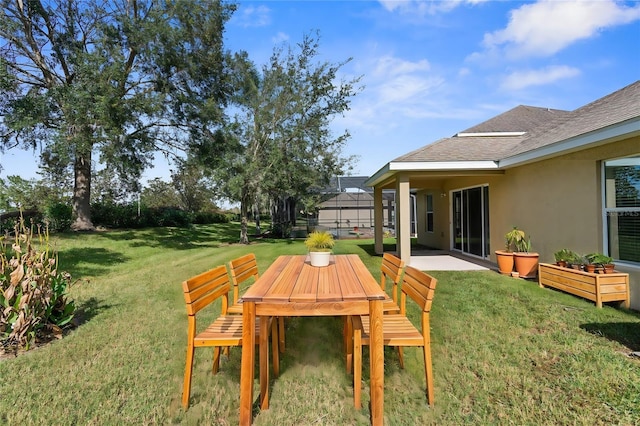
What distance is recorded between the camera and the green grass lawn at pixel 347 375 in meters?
2.39

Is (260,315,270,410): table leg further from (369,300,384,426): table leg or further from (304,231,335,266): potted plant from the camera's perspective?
(304,231,335,266): potted plant

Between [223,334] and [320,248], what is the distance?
137 centimetres

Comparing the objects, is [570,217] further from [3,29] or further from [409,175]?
[3,29]

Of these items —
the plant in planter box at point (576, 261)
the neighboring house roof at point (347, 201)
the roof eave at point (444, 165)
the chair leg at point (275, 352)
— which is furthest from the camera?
the neighboring house roof at point (347, 201)

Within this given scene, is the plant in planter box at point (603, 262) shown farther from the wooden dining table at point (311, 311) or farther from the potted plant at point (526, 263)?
the wooden dining table at point (311, 311)

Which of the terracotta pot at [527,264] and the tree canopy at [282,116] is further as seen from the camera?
the tree canopy at [282,116]

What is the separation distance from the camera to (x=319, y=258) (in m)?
3.54

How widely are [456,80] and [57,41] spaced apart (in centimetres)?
1520

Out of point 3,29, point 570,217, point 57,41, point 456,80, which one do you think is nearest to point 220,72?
point 57,41

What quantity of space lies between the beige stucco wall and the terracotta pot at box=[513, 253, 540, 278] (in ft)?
0.72

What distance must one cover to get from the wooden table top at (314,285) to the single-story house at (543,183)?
4.36 m

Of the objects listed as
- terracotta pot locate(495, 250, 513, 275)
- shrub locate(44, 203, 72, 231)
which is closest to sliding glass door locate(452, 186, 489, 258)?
terracotta pot locate(495, 250, 513, 275)

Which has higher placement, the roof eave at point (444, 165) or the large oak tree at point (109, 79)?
the large oak tree at point (109, 79)

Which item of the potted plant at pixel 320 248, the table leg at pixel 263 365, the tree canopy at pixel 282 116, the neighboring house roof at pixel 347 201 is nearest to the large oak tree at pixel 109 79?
the tree canopy at pixel 282 116
